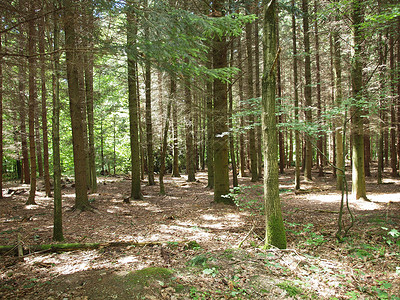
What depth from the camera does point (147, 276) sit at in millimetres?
3854

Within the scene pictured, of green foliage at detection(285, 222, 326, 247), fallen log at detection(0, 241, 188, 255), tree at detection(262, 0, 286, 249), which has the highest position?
tree at detection(262, 0, 286, 249)

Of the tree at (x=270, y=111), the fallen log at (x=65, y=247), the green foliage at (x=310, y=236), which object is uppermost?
the tree at (x=270, y=111)

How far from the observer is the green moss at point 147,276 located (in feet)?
12.1

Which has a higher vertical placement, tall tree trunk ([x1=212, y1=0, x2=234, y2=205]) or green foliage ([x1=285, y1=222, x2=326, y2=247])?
tall tree trunk ([x1=212, y1=0, x2=234, y2=205])

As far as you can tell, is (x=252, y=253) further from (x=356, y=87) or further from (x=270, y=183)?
(x=356, y=87)

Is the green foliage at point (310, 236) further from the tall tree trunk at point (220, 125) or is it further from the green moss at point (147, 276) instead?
the tall tree trunk at point (220, 125)

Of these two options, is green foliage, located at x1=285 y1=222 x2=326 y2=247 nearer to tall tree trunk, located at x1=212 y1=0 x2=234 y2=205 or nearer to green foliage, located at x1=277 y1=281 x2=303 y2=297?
green foliage, located at x1=277 y1=281 x2=303 y2=297

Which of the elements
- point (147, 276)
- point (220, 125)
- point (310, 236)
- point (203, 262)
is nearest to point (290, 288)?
point (203, 262)

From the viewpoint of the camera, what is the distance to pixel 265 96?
188 inches

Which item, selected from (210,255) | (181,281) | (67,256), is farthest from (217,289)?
(67,256)

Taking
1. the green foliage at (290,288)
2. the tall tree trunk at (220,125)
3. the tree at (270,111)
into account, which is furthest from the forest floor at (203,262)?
the tall tree trunk at (220,125)

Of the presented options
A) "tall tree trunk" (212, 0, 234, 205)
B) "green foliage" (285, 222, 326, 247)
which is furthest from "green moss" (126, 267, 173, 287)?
"tall tree trunk" (212, 0, 234, 205)

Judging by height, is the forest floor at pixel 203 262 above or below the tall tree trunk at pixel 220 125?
below

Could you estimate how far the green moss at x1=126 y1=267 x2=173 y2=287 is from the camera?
3688 millimetres
